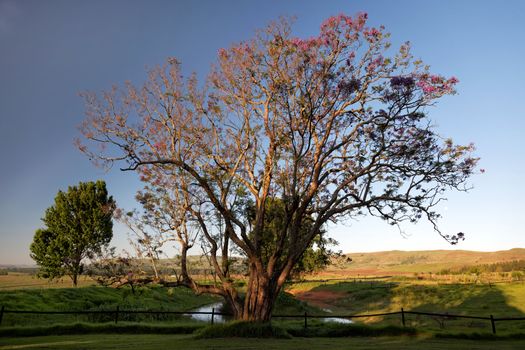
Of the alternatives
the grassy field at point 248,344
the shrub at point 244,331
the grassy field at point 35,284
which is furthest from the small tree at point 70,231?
the shrub at point 244,331

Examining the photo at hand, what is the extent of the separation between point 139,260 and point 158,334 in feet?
19.3

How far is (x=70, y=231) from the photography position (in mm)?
47000

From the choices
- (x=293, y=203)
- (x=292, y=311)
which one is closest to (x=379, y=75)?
(x=293, y=203)

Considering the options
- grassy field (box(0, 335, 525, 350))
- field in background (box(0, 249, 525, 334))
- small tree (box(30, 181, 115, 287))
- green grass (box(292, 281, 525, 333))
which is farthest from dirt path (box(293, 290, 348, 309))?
grassy field (box(0, 335, 525, 350))

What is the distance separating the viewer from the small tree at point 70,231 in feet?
153

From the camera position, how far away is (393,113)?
18.2 m

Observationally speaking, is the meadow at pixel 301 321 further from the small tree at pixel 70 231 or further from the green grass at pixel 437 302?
the small tree at pixel 70 231

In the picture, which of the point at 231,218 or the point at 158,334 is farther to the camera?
the point at 158,334

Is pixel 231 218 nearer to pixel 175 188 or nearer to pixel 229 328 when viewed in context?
pixel 175 188

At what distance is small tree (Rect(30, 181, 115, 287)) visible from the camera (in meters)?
46.7

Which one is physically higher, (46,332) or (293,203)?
(293,203)

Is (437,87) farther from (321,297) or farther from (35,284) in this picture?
(35,284)

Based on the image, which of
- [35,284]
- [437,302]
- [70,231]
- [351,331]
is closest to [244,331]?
[351,331]

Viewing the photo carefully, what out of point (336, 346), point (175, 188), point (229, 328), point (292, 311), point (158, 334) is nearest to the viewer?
point (336, 346)
